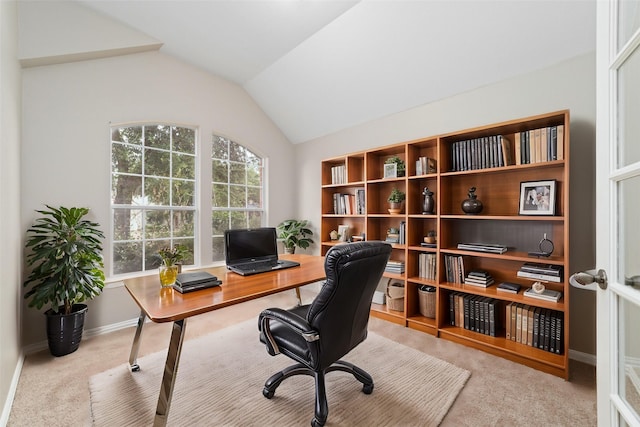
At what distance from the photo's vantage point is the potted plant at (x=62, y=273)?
7.24ft

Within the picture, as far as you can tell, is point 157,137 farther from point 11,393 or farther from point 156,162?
point 11,393

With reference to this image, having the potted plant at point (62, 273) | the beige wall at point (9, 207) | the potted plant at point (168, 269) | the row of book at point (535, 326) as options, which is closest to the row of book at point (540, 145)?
the row of book at point (535, 326)

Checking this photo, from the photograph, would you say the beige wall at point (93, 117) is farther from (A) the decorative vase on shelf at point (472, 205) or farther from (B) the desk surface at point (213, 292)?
(A) the decorative vase on shelf at point (472, 205)

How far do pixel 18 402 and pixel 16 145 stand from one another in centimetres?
182

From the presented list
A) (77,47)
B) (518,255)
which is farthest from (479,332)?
(77,47)

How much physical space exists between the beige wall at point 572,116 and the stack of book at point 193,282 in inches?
102

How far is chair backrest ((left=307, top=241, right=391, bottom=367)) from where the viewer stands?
1.37 meters

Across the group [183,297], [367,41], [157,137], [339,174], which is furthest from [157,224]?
[367,41]

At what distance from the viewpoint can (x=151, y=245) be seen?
3223 millimetres

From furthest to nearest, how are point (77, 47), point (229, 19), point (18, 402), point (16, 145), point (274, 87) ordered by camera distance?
point (274, 87), point (229, 19), point (77, 47), point (16, 145), point (18, 402)

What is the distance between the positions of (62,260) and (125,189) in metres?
1.03

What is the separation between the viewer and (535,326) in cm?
218

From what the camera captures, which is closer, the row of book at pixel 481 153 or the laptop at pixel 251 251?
the laptop at pixel 251 251

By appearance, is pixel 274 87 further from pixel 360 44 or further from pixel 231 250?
pixel 231 250
